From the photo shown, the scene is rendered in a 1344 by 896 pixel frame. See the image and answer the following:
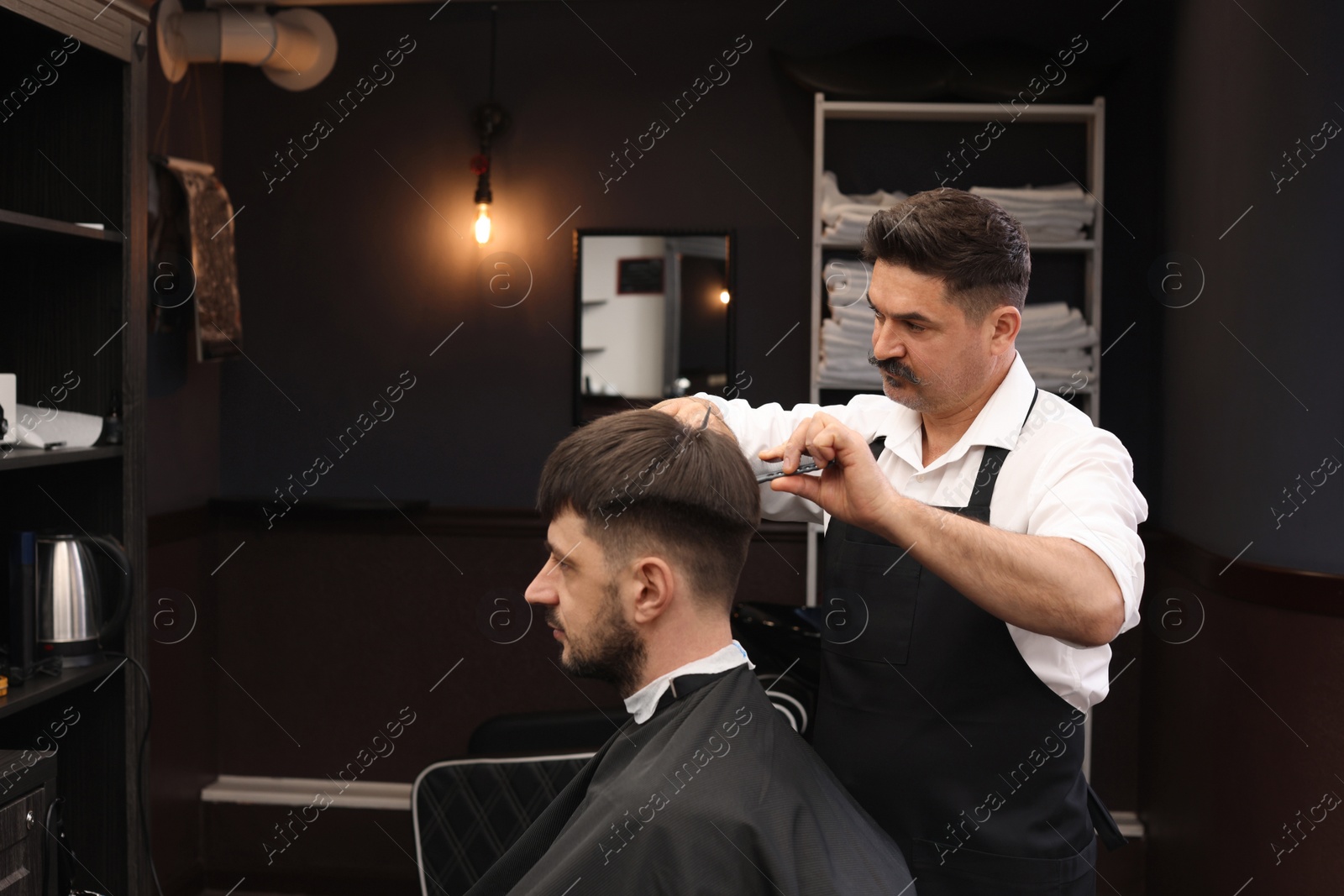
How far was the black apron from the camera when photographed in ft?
4.63

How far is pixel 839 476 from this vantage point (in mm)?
1287

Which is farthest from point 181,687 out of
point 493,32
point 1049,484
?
→ point 1049,484

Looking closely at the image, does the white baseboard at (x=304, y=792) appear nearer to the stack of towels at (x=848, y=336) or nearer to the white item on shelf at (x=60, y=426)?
the white item on shelf at (x=60, y=426)

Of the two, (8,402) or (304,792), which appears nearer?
(8,402)

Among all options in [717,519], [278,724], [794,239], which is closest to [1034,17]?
[794,239]

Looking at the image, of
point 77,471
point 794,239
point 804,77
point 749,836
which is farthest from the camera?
point 794,239

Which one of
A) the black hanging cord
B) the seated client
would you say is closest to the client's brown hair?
the seated client

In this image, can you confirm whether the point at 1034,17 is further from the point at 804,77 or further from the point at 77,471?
the point at 77,471

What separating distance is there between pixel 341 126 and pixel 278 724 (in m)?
1.84

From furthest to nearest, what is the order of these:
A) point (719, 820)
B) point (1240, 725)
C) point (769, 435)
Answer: point (1240, 725)
point (769, 435)
point (719, 820)

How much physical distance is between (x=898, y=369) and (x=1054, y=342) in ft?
4.89

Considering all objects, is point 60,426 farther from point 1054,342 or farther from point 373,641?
point 1054,342

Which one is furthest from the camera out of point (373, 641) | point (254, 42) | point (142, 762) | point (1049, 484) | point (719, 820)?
point (373, 641)

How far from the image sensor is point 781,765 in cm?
123
